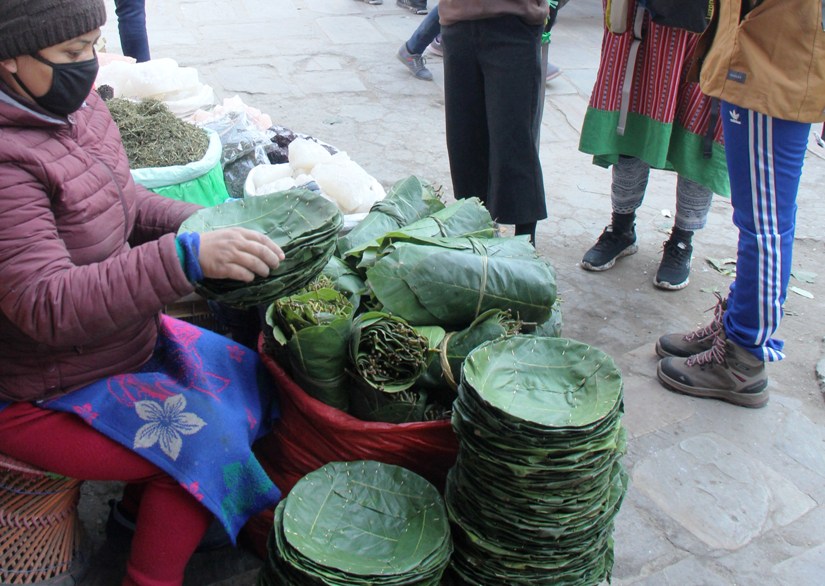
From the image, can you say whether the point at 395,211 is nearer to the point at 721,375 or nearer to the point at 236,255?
the point at 236,255

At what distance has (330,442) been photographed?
210cm

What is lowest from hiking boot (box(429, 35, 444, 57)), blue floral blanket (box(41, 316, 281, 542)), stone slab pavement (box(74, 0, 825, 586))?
stone slab pavement (box(74, 0, 825, 586))

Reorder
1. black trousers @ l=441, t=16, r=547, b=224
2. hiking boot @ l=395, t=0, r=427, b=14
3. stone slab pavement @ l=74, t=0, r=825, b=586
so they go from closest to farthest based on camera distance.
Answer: stone slab pavement @ l=74, t=0, r=825, b=586, black trousers @ l=441, t=16, r=547, b=224, hiking boot @ l=395, t=0, r=427, b=14

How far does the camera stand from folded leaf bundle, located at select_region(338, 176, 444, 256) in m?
2.52

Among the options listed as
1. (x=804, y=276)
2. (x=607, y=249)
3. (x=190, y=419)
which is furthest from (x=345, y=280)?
(x=804, y=276)

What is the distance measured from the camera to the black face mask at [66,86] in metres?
1.67

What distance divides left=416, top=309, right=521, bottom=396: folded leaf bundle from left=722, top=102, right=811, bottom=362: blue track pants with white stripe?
1.11m

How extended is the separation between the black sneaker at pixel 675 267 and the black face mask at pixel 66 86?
2845 millimetres

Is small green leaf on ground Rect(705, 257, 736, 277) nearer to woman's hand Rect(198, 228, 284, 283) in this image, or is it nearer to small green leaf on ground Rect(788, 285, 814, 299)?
small green leaf on ground Rect(788, 285, 814, 299)

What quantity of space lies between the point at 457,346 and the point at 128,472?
861 millimetres

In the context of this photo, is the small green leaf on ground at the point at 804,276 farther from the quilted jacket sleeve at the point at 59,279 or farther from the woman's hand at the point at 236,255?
the quilted jacket sleeve at the point at 59,279

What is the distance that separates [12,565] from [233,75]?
16.4ft

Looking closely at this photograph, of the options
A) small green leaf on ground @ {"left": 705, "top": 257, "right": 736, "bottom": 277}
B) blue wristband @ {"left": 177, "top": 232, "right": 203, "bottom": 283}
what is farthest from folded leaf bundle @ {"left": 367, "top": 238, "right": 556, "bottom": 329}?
small green leaf on ground @ {"left": 705, "top": 257, "right": 736, "bottom": 277}

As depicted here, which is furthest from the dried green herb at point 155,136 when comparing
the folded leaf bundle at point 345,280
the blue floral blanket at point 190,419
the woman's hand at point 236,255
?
the woman's hand at point 236,255
